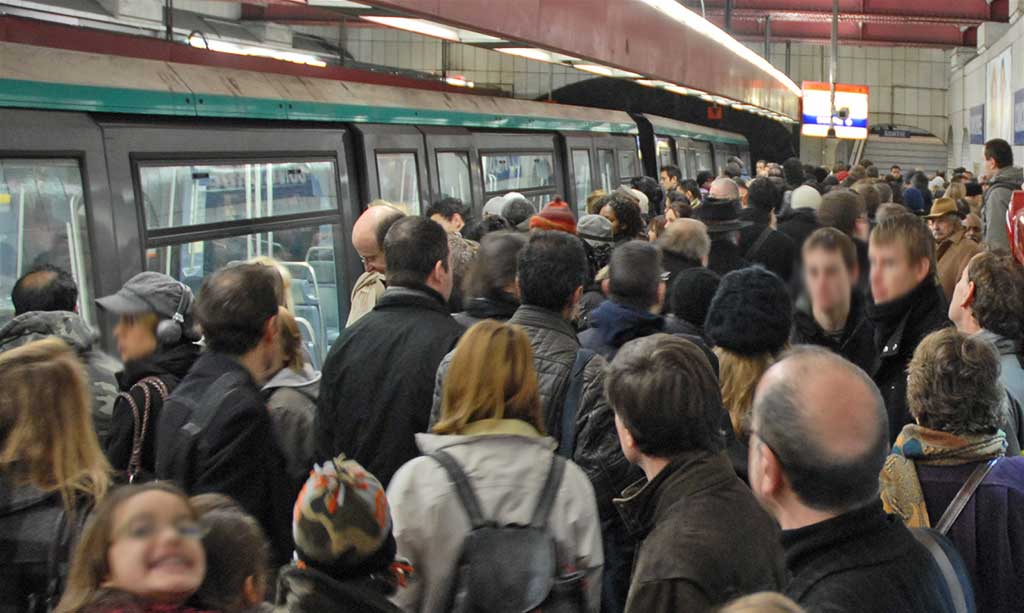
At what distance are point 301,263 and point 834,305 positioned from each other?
338cm

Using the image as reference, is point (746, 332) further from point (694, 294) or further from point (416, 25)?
point (416, 25)

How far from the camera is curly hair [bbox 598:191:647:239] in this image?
20.3ft

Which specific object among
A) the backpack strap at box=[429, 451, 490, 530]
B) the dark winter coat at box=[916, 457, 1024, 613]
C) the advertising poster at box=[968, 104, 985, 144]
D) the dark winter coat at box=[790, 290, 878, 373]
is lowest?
the dark winter coat at box=[916, 457, 1024, 613]

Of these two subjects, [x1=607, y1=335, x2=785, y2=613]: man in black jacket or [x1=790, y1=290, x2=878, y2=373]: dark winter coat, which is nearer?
[x1=607, y1=335, x2=785, y2=613]: man in black jacket

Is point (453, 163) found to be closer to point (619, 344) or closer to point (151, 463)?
point (619, 344)

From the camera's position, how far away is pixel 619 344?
385 cm

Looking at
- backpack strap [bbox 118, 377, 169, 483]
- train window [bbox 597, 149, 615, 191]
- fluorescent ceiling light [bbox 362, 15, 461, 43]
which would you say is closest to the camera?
backpack strap [bbox 118, 377, 169, 483]

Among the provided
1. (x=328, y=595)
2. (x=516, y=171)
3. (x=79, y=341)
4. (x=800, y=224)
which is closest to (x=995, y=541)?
(x=328, y=595)

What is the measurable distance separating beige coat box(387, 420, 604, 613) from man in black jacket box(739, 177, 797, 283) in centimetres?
335

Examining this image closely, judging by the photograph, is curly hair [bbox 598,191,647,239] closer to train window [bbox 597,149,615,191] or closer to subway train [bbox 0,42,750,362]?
subway train [bbox 0,42,750,362]

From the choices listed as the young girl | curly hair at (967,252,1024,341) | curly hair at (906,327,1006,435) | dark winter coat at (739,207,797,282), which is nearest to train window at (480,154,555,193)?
dark winter coat at (739,207,797,282)

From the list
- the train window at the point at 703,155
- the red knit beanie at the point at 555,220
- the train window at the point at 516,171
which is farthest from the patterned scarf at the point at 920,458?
the train window at the point at 703,155

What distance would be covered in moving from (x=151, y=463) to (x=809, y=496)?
191cm

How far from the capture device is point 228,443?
9.98 feet
